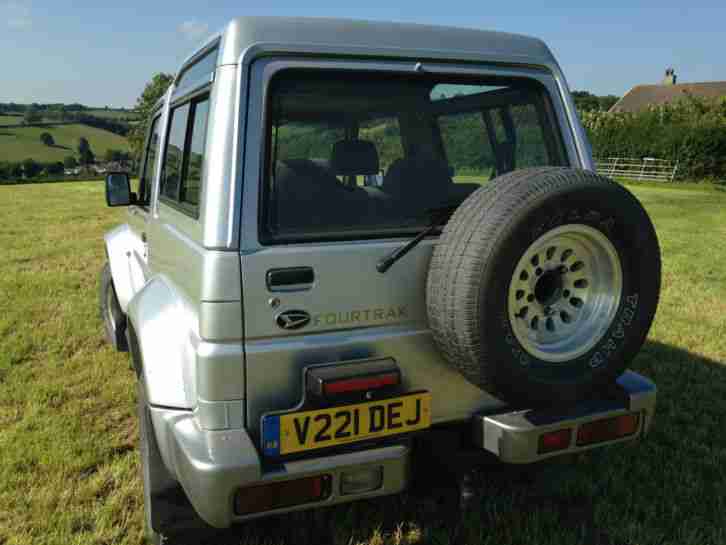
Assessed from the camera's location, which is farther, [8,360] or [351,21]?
[8,360]

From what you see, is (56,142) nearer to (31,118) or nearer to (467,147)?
(31,118)

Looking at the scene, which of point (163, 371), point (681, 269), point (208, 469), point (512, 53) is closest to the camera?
point (208, 469)

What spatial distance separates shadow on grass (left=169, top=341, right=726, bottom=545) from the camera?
271cm

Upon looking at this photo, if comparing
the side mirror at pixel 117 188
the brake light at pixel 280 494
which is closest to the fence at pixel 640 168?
the side mirror at pixel 117 188

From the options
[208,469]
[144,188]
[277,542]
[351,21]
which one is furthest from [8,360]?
[351,21]

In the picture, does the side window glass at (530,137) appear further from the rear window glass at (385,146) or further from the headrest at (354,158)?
the headrest at (354,158)

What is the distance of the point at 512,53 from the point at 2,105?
71142 mm

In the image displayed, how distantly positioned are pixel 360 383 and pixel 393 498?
3.83ft

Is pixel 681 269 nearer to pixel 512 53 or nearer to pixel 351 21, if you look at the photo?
pixel 512 53

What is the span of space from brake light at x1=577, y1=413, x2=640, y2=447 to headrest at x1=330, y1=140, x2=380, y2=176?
1318mm

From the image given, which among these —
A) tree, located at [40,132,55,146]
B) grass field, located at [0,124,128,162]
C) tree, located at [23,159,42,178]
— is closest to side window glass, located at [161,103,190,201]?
tree, located at [23,159,42,178]

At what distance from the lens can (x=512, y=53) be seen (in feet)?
8.13

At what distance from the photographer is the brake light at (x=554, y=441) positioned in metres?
2.27

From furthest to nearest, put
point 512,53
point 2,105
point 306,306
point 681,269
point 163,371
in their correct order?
point 2,105 → point 681,269 → point 512,53 → point 163,371 → point 306,306
